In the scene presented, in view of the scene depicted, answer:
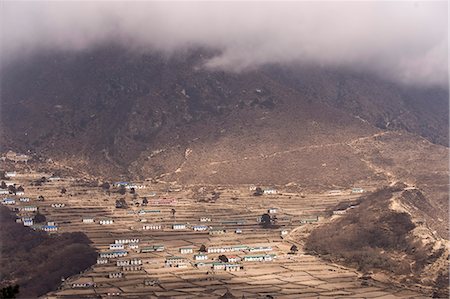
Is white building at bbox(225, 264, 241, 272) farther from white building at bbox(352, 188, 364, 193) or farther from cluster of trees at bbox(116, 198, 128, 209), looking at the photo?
white building at bbox(352, 188, 364, 193)

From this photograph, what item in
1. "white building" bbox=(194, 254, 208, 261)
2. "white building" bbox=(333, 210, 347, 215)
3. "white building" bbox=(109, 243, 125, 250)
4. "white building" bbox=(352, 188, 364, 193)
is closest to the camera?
"white building" bbox=(194, 254, 208, 261)

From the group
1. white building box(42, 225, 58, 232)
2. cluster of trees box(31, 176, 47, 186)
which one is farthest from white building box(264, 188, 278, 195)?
white building box(42, 225, 58, 232)

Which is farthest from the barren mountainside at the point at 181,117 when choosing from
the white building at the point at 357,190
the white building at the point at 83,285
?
the white building at the point at 83,285

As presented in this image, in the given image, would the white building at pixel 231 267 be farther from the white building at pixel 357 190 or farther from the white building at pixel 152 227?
the white building at pixel 357 190

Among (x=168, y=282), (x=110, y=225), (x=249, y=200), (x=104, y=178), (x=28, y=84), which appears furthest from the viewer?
(x=28, y=84)

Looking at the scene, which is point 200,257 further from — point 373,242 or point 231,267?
point 373,242

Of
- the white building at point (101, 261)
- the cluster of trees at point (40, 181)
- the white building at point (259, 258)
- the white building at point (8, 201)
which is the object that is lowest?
the white building at point (259, 258)

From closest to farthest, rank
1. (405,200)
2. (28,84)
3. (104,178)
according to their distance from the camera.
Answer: (405,200) → (104,178) → (28,84)

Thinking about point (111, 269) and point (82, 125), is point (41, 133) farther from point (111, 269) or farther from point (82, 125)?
point (111, 269)

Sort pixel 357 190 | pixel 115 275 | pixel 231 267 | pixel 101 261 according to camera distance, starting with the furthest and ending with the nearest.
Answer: pixel 357 190 < pixel 101 261 < pixel 231 267 < pixel 115 275

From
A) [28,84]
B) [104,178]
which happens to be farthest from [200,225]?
[28,84]

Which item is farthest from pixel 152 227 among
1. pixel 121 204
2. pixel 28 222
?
pixel 28 222
